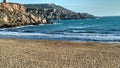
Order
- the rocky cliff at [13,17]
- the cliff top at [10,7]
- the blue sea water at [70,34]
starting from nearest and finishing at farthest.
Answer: the blue sea water at [70,34] < the rocky cliff at [13,17] < the cliff top at [10,7]

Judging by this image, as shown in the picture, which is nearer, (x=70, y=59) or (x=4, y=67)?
(x=4, y=67)

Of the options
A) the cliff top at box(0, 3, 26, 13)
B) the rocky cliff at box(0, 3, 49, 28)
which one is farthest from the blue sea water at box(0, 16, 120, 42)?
the cliff top at box(0, 3, 26, 13)

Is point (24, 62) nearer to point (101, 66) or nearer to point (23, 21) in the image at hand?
point (101, 66)

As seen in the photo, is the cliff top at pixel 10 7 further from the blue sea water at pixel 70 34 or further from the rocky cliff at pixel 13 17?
the blue sea water at pixel 70 34

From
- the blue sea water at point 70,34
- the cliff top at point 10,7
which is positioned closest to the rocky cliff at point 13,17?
the cliff top at point 10,7

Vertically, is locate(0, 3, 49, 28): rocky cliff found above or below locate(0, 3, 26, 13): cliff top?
below

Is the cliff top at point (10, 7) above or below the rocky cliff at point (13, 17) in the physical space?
above

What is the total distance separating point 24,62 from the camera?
22.7m

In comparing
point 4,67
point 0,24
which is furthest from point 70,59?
point 0,24

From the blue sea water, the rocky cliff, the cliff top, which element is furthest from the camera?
the cliff top

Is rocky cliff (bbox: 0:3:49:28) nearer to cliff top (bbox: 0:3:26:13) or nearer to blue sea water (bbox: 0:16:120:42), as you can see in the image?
cliff top (bbox: 0:3:26:13)

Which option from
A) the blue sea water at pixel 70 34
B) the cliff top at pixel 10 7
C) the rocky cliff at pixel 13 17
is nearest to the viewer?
the blue sea water at pixel 70 34

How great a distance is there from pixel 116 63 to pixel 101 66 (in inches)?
66.3

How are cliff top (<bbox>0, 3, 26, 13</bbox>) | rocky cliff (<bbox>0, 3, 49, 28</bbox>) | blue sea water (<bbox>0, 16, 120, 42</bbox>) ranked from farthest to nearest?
1. cliff top (<bbox>0, 3, 26, 13</bbox>)
2. rocky cliff (<bbox>0, 3, 49, 28</bbox>)
3. blue sea water (<bbox>0, 16, 120, 42</bbox>)
